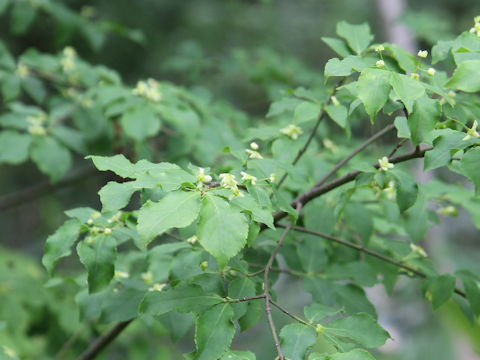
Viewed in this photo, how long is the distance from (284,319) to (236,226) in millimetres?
3954

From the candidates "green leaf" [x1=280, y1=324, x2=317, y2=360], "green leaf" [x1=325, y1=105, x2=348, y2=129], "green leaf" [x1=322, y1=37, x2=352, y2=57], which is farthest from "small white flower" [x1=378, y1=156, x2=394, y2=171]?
"green leaf" [x1=280, y1=324, x2=317, y2=360]

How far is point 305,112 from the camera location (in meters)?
1.55

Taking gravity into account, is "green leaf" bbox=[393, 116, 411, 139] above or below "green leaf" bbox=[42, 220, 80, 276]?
above

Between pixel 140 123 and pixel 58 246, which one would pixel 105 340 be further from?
pixel 140 123

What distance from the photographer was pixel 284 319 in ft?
15.5

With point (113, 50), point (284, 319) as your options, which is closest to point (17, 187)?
point (113, 50)

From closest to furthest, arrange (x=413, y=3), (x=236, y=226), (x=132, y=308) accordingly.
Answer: (x=236, y=226) → (x=132, y=308) → (x=413, y=3)

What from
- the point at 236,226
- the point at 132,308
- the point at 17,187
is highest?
the point at 236,226

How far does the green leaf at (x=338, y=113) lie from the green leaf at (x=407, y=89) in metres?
0.45

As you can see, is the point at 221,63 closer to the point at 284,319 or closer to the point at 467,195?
the point at 467,195

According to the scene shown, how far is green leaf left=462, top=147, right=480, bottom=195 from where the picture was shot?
1034 mm

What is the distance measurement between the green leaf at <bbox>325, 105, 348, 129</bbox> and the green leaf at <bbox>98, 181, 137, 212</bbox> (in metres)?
0.64

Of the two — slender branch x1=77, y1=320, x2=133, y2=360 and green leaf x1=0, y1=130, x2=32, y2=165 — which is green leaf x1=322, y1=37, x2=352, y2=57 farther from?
green leaf x1=0, y1=130, x2=32, y2=165

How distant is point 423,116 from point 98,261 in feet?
2.54
